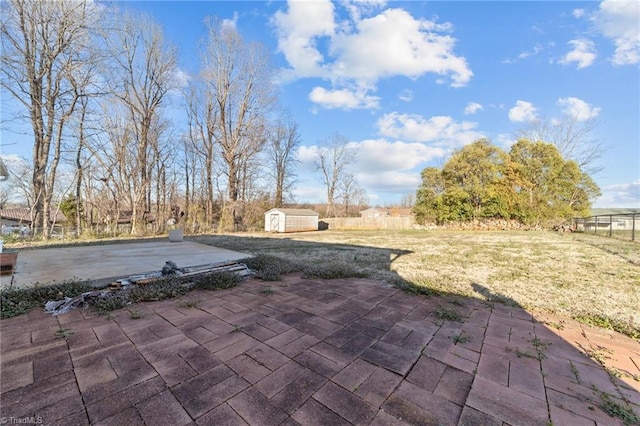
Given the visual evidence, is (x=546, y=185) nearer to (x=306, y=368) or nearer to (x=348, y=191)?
(x=348, y=191)

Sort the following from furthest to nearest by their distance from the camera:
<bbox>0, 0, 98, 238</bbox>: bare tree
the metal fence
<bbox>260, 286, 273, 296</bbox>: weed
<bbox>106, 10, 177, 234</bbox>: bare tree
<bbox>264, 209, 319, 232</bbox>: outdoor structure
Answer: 1. <bbox>264, 209, 319, 232</bbox>: outdoor structure
2. <bbox>106, 10, 177, 234</bbox>: bare tree
3. the metal fence
4. <bbox>0, 0, 98, 238</bbox>: bare tree
5. <bbox>260, 286, 273, 296</bbox>: weed

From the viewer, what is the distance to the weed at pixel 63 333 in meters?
1.83

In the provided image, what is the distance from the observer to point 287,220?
16969 millimetres

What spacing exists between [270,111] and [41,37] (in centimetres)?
1068

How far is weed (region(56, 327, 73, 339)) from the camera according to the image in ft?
6.00

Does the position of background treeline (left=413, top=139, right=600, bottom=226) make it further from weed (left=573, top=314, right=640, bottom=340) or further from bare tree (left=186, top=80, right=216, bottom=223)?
weed (left=573, top=314, right=640, bottom=340)

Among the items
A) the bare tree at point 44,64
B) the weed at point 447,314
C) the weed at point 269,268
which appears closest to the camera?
the weed at point 447,314

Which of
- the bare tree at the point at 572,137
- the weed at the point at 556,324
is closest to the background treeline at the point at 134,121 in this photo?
the weed at the point at 556,324

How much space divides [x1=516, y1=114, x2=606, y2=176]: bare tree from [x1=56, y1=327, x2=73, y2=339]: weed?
22220mm

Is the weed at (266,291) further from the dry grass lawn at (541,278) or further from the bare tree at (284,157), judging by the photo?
the bare tree at (284,157)

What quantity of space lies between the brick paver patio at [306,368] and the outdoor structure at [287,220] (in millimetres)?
14471

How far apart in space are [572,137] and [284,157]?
68.0ft

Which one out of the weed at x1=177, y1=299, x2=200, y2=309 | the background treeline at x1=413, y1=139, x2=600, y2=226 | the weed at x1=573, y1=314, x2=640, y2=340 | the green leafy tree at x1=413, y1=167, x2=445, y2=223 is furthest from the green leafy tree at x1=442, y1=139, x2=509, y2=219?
the weed at x1=177, y1=299, x2=200, y2=309

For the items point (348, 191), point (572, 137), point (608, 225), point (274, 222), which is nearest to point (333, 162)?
point (348, 191)
